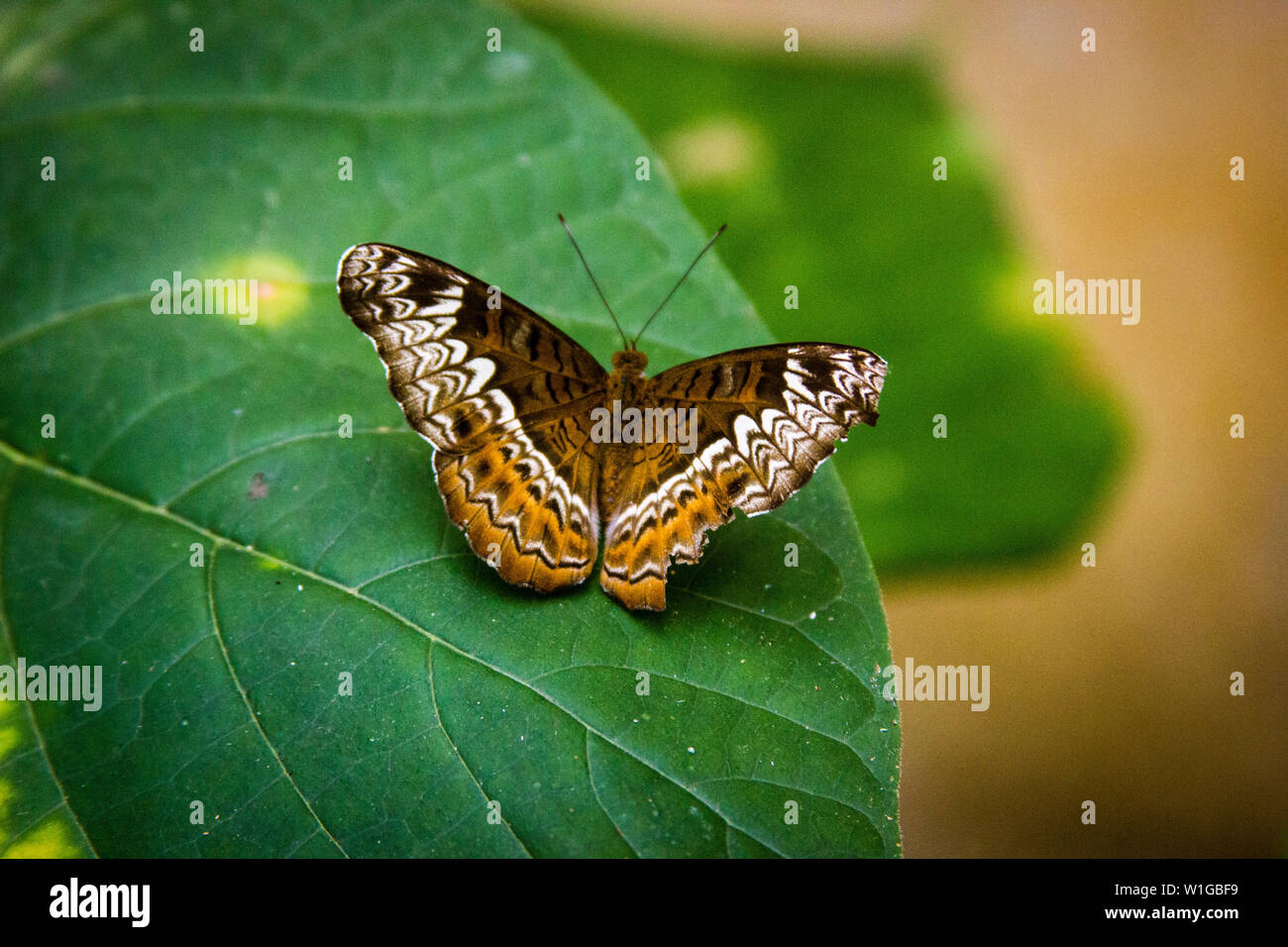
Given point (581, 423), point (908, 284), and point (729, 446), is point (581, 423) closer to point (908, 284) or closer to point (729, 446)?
point (729, 446)

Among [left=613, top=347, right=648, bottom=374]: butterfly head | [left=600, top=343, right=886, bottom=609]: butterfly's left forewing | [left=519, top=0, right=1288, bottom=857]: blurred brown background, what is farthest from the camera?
[left=519, top=0, right=1288, bottom=857]: blurred brown background

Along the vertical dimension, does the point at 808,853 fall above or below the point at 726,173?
below

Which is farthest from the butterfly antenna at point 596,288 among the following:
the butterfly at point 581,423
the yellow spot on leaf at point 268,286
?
the yellow spot on leaf at point 268,286

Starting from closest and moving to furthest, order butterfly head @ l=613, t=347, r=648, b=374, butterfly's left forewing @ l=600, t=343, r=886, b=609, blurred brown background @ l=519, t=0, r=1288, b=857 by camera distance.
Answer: butterfly's left forewing @ l=600, t=343, r=886, b=609
butterfly head @ l=613, t=347, r=648, b=374
blurred brown background @ l=519, t=0, r=1288, b=857

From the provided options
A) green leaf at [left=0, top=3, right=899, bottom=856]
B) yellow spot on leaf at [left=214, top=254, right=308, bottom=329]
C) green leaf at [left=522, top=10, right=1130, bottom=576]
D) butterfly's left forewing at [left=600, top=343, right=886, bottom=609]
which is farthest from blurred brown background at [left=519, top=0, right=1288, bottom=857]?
yellow spot on leaf at [left=214, top=254, right=308, bottom=329]

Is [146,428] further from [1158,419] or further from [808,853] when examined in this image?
[1158,419]

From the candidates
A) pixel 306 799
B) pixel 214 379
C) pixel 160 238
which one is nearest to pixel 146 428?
pixel 214 379

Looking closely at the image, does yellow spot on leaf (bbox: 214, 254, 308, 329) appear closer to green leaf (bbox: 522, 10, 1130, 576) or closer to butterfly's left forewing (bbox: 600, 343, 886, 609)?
butterfly's left forewing (bbox: 600, 343, 886, 609)
